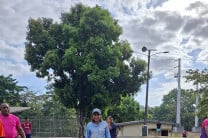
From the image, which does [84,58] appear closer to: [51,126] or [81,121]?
[81,121]

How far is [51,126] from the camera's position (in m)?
40.2

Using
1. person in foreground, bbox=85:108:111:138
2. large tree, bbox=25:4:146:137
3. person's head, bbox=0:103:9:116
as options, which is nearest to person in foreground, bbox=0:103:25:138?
person's head, bbox=0:103:9:116

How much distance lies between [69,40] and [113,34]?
3662mm

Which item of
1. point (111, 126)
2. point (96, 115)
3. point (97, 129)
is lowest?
point (111, 126)

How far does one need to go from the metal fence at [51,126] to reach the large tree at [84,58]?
19.4 ft

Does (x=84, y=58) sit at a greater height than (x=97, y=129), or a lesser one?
greater

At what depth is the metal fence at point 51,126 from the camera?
40062 mm

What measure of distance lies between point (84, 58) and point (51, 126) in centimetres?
1059

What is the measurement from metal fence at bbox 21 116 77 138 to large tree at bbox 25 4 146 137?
19.4 ft

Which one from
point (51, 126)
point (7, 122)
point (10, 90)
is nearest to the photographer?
point (7, 122)

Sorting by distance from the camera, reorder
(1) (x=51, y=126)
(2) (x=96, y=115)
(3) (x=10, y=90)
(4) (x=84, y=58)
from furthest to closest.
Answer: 1. (3) (x=10, y=90)
2. (1) (x=51, y=126)
3. (4) (x=84, y=58)
4. (2) (x=96, y=115)

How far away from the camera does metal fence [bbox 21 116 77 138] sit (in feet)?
131

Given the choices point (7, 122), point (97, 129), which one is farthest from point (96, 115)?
point (7, 122)

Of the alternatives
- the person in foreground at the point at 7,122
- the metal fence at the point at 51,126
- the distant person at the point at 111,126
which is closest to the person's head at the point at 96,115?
the person in foreground at the point at 7,122
